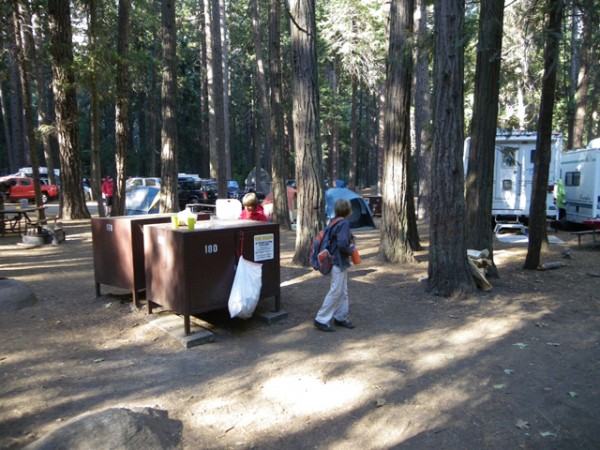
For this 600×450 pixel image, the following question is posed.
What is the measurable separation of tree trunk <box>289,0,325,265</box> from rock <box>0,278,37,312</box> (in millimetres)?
4700

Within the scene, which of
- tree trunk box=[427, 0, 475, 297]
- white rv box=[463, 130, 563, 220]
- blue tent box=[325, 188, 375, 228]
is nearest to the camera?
tree trunk box=[427, 0, 475, 297]

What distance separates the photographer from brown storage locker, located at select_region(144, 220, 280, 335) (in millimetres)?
5456

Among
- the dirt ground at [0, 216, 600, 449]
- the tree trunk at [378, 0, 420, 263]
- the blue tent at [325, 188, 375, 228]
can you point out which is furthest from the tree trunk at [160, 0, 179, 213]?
the dirt ground at [0, 216, 600, 449]

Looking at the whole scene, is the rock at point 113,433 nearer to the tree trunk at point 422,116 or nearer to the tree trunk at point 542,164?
the tree trunk at point 542,164

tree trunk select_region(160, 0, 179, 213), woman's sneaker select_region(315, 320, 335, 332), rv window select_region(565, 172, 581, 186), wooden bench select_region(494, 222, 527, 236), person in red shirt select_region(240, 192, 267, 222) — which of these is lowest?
woman's sneaker select_region(315, 320, 335, 332)

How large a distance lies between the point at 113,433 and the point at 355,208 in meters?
14.4

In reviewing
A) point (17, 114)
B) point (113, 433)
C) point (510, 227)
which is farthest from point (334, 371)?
point (17, 114)

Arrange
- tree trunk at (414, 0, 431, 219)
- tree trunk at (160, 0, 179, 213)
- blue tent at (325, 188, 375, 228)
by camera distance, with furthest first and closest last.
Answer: tree trunk at (414, 0, 431, 219) → blue tent at (325, 188, 375, 228) → tree trunk at (160, 0, 179, 213)

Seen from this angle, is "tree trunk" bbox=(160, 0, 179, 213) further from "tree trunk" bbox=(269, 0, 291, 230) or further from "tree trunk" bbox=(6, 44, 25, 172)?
"tree trunk" bbox=(6, 44, 25, 172)

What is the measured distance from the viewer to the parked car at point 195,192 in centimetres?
2459

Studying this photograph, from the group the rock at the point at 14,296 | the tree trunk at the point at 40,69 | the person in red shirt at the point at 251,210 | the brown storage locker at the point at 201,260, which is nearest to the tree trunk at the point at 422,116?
the person in red shirt at the point at 251,210

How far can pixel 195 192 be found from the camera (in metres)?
24.8

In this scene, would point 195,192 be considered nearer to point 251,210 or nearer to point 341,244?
point 251,210

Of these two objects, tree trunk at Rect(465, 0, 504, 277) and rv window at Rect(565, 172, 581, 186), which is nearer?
tree trunk at Rect(465, 0, 504, 277)
